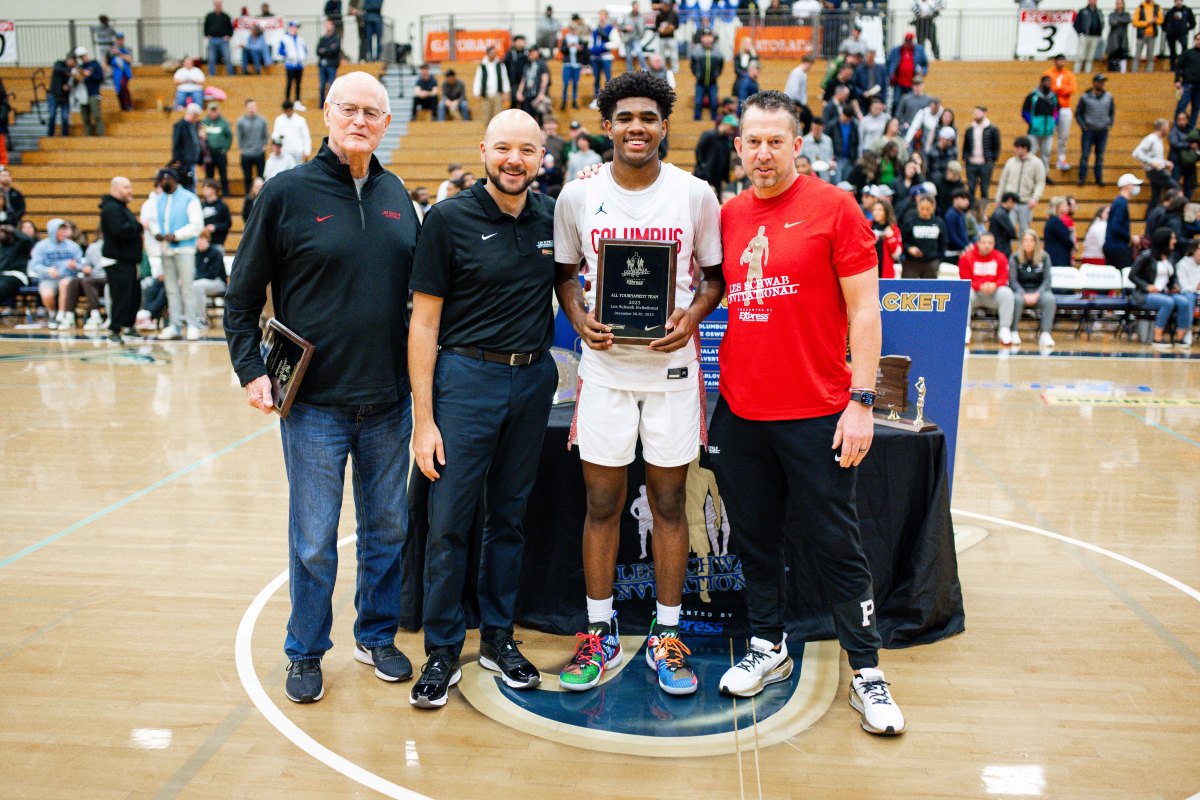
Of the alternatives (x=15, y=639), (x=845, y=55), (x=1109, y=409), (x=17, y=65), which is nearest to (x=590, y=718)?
(x=15, y=639)

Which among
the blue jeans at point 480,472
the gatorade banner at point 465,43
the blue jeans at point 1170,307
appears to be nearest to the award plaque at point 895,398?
the blue jeans at point 480,472

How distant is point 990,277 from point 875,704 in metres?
10.2

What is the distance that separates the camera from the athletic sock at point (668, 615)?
12.3 ft

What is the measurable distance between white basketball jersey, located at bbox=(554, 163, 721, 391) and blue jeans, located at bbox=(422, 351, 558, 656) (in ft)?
0.90

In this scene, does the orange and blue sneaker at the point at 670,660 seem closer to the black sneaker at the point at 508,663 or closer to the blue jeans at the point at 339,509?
the black sneaker at the point at 508,663

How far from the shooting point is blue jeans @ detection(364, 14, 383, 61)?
21.4 m

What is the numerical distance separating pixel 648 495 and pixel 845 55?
1503cm

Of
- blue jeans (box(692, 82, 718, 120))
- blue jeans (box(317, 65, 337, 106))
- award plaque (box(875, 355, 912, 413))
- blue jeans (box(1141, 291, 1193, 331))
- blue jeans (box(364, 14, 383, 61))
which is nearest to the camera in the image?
award plaque (box(875, 355, 912, 413))

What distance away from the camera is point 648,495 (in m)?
3.71

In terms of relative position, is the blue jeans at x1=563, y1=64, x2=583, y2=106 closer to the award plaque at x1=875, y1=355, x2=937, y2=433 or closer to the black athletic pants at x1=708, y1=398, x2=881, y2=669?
the award plaque at x1=875, y1=355, x2=937, y2=433

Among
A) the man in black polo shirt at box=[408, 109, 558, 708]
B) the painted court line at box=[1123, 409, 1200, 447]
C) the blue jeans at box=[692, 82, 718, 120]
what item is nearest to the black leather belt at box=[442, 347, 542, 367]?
the man in black polo shirt at box=[408, 109, 558, 708]

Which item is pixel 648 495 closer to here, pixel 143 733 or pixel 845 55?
pixel 143 733

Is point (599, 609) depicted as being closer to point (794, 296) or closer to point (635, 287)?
point (635, 287)

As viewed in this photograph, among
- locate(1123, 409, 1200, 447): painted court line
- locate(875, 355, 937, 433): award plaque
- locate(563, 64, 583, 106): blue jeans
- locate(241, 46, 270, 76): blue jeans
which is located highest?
locate(241, 46, 270, 76): blue jeans
